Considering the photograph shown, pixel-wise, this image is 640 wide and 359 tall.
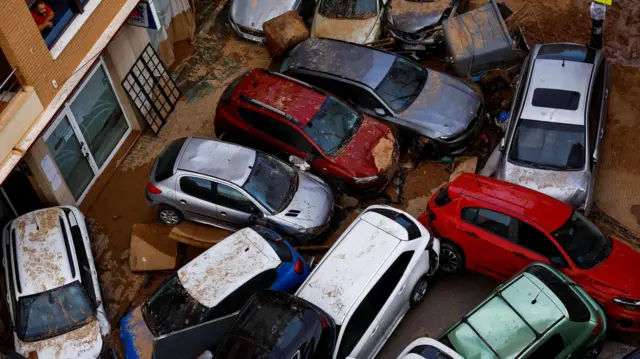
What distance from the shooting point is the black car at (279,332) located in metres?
8.73

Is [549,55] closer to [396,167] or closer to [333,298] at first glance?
[396,167]

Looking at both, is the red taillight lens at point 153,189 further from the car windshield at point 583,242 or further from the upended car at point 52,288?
the car windshield at point 583,242

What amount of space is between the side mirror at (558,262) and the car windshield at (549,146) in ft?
6.36

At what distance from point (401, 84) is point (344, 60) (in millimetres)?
1219

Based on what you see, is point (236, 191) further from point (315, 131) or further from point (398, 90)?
point (398, 90)

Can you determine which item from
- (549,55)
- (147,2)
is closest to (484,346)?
(549,55)

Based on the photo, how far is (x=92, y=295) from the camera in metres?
10.4

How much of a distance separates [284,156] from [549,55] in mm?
5216

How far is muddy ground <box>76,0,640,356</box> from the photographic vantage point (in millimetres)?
11609

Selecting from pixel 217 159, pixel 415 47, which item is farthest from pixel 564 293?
pixel 415 47

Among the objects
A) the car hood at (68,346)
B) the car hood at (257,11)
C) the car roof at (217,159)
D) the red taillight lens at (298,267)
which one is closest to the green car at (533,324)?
the red taillight lens at (298,267)

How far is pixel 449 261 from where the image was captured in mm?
10781

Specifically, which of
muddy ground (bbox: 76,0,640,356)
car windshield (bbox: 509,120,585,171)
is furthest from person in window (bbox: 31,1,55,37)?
car windshield (bbox: 509,120,585,171)

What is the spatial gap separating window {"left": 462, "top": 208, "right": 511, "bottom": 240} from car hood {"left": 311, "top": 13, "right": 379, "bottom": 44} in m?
5.44
